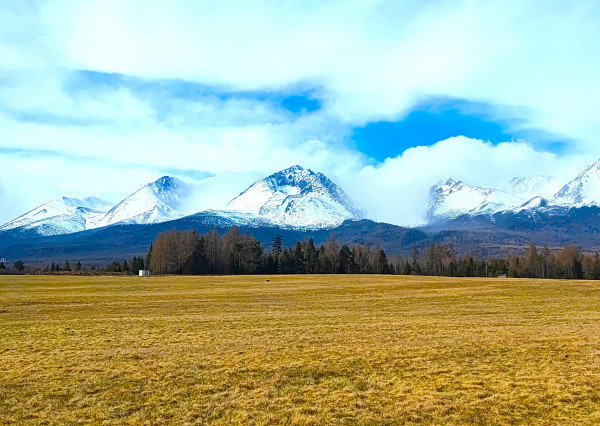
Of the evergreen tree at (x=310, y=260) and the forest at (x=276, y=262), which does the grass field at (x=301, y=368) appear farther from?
the evergreen tree at (x=310, y=260)

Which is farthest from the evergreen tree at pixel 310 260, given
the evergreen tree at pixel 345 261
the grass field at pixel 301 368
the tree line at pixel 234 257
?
the grass field at pixel 301 368

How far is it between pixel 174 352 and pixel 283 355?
17.7 ft

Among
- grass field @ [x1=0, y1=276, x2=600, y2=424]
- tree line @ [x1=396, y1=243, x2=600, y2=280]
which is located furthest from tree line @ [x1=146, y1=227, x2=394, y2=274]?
grass field @ [x1=0, y1=276, x2=600, y2=424]

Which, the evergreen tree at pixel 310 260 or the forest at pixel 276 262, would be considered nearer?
the forest at pixel 276 262

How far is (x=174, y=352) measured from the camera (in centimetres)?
2150

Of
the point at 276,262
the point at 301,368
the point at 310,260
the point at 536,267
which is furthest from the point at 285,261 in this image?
the point at 301,368

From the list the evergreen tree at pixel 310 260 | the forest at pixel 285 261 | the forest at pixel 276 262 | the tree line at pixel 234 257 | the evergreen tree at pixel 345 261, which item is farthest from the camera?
the evergreen tree at pixel 345 261

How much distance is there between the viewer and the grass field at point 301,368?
43.5 ft

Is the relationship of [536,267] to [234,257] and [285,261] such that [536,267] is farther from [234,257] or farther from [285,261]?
[234,257]

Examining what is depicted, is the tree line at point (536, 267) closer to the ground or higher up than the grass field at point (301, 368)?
closer to the ground

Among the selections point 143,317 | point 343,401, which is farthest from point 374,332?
point 143,317

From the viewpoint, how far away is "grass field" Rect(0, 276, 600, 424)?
13.3 m

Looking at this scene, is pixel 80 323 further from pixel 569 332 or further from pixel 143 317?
pixel 569 332

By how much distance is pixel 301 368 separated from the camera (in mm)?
18016
